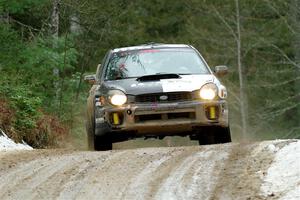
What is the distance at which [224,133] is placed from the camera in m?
12.2

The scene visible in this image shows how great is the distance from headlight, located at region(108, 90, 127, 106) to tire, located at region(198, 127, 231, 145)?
138cm

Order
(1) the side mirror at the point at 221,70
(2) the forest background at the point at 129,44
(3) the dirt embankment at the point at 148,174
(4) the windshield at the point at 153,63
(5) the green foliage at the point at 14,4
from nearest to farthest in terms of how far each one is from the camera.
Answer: (3) the dirt embankment at the point at 148,174
(4) the windshield at the point at 153,63
(1) the side mirror at the point at 221,70
(2) the forest background at the point at 129,44
(5) the green foliage at the point at 14,4

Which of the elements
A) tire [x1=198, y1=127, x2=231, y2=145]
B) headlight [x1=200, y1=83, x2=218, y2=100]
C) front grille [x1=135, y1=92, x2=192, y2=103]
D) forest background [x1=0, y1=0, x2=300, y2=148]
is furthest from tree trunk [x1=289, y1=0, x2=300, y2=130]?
front grille [x1=135, y1=92, x2=192, y2=103]

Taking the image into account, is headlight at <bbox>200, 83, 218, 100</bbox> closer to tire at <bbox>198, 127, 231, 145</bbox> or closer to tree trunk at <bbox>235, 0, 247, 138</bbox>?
tire at <bbox>198, 127, 231, 145</bbox>

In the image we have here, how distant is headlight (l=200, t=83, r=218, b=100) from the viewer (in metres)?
11.6

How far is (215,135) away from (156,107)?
1386 millimetres

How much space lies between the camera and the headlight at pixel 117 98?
452 inches

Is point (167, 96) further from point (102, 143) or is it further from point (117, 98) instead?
point (102, 143)

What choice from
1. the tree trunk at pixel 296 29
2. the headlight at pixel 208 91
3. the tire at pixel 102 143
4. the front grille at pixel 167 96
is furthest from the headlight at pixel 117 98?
the tree trunk at pixel 296 29

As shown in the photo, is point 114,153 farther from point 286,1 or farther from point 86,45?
point 286,1

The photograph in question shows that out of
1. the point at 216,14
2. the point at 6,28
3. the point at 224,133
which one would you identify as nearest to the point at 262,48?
the point at 216,14

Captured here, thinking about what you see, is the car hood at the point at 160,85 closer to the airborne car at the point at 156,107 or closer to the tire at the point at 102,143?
the airborne car at the point at 156,107

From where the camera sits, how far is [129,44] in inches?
1411

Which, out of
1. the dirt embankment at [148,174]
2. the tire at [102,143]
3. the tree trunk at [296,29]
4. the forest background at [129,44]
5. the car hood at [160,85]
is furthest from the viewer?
the tree trunk at [296,29]
